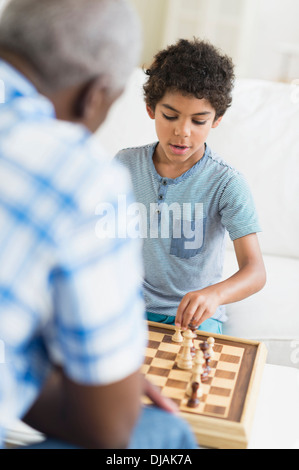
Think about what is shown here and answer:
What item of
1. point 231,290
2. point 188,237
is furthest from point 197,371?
point 188,237

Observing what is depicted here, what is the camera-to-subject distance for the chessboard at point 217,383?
1.16m

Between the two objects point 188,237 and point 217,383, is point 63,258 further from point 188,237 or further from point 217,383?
point 188,237

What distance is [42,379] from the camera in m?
0.79

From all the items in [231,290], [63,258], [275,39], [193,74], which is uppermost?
[275,39]

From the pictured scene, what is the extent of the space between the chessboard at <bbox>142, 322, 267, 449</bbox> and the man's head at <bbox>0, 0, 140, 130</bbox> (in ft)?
2.08

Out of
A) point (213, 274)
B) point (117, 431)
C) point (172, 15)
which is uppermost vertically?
point (172, 15)

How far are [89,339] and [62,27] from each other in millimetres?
384

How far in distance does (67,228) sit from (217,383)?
78 centimetres

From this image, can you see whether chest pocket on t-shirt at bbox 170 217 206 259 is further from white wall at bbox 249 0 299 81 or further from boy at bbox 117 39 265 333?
white wall at bbox 249 0 299 81

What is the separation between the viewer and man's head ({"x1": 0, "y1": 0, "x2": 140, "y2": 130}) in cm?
76

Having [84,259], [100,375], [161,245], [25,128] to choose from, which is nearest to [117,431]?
[100,375]

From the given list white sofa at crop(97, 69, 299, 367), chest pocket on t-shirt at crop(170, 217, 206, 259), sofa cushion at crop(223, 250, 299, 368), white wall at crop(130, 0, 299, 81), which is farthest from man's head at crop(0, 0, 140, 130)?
white wall at crop(130, 0, 299, 81)

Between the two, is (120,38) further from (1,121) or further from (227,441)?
(227,441)

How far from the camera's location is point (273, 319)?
1.98 meters
